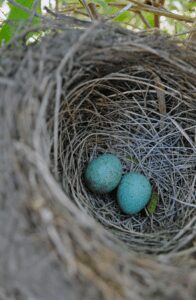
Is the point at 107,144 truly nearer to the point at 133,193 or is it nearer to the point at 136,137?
the point at 136,137

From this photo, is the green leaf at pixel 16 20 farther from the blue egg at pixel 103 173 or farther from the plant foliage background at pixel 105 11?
the blue egg at pixel 103 173

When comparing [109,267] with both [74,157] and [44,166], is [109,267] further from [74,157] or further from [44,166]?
[74,157]

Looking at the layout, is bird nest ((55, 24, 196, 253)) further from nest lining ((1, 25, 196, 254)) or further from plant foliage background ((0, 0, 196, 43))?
plant foliage background ((0, 0, 196, 43))

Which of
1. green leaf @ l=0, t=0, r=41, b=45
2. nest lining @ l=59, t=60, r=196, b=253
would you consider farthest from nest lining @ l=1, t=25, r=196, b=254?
green leaf @ l=0, t=0, r=41, b=45

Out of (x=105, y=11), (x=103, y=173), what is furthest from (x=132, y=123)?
(x=105, y=11)

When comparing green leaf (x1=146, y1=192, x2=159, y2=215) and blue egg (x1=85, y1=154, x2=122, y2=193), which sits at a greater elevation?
blue egg (x1=85, y1=154, x2=122, y2=193)

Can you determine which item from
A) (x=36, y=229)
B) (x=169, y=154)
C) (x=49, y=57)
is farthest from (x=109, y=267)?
(x=169, y=154)

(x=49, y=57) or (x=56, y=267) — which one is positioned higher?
(x=49, y=57)
